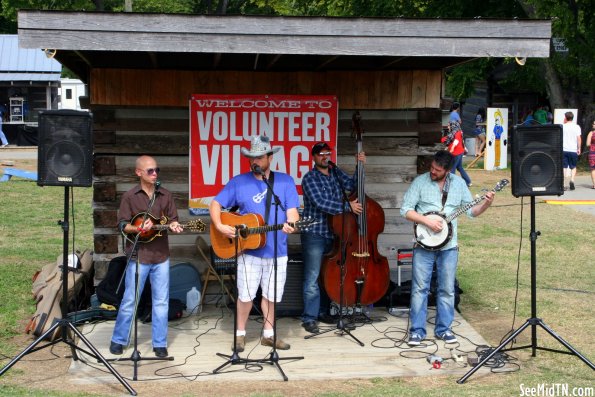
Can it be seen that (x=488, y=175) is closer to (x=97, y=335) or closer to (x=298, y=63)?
(x=298, y=63)

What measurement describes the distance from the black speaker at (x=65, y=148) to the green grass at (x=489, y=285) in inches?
65.5

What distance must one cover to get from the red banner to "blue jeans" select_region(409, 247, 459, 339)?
76.0 inches

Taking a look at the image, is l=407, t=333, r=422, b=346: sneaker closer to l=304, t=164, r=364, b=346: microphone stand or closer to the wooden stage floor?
the wooden stage floor

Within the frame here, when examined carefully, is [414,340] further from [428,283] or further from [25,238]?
A: [25,238]

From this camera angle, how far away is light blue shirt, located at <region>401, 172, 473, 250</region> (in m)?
7.93

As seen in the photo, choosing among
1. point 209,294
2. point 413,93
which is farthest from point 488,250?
point 209,294

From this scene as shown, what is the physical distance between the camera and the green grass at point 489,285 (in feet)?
22.7

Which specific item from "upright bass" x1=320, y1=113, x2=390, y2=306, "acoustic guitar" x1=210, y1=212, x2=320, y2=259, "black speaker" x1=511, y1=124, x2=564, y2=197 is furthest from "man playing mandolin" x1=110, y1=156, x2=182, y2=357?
"black speaker" x1=511, y1=124, x2=564, y2=197

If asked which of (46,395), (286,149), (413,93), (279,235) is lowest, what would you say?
(46,395)

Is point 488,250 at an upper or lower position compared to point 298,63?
lower

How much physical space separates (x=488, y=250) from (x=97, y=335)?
6.98 meters

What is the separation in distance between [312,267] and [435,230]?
4.54 feet

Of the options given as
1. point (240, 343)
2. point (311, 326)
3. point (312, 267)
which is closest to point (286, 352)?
point (240, 343)

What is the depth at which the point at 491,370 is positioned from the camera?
24.0ft
